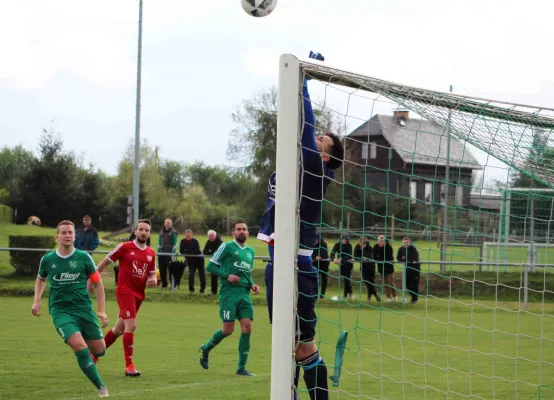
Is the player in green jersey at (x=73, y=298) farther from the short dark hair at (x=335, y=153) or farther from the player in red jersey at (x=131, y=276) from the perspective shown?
the short dark hair at (x=335, y=153)

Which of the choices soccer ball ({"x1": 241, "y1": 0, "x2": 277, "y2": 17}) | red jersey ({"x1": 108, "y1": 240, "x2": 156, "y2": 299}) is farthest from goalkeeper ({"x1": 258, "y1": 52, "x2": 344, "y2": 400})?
red jersey ({"x1": 108, "y1": 240, "x2": 156, "y2": 299})

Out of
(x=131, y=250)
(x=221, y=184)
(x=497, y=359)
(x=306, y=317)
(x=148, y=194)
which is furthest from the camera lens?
(x=221, y=184)

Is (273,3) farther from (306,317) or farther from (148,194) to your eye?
(148,194)

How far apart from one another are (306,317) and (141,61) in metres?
22.4

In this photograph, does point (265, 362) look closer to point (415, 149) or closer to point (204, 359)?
point (204, 359)

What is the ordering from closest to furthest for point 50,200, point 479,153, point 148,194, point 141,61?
point 479,153 < point 141,61 < point 50,200 < point 148,194

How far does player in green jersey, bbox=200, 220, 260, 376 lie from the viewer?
380 inches

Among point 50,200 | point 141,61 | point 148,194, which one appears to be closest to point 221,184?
point 148,194

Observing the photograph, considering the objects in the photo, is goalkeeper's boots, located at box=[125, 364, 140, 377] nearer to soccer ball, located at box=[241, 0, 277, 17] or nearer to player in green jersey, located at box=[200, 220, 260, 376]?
player in green jersey, located at box=[200, 220, 260, 376]

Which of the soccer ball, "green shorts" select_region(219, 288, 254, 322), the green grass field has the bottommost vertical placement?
the green grass field

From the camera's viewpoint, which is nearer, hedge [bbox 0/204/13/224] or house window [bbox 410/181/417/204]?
house window [bbox 410/181/417/204]

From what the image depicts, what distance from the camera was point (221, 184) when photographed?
69.6 m

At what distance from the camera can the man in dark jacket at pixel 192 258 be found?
21.1 m

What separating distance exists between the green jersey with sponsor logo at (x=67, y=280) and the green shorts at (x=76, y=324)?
53mm
